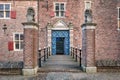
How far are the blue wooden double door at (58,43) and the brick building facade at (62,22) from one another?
1.29ft

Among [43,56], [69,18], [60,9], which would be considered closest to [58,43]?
[69,18]

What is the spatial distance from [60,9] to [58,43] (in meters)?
3.36

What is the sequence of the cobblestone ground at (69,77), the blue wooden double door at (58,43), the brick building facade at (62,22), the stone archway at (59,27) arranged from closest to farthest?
the cobblestone ground at (69,77)
the brick building facade at (62,22)
the stone archway at (59,27)
the blue wooden double door at (58,43)

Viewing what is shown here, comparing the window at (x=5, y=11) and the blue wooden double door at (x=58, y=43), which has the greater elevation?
the window at (x=5, y=11)

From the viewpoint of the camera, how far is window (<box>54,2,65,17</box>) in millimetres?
21888

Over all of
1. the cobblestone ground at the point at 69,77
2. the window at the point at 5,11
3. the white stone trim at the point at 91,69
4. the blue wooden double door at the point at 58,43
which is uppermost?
the window at the point at 5,11

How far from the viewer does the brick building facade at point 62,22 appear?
828 inches

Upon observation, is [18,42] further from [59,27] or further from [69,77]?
[69,77]

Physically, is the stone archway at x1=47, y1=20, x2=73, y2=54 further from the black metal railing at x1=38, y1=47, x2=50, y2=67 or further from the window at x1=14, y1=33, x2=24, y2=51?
the black metal railing at x1=38, y1=47, x2=50, y2=67

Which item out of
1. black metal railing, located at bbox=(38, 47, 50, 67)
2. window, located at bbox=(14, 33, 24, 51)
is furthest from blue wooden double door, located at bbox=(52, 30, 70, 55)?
black metal railing, located at bbox=(38, 47, 50, 67)

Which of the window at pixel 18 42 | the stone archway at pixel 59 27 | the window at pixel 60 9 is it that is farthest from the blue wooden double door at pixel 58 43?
the window at pixel 18 42

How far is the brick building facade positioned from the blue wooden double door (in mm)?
393

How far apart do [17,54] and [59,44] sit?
4.26 m

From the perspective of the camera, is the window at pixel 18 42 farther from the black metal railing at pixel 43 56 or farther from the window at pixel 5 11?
the black metal railing at pixel 43 56
